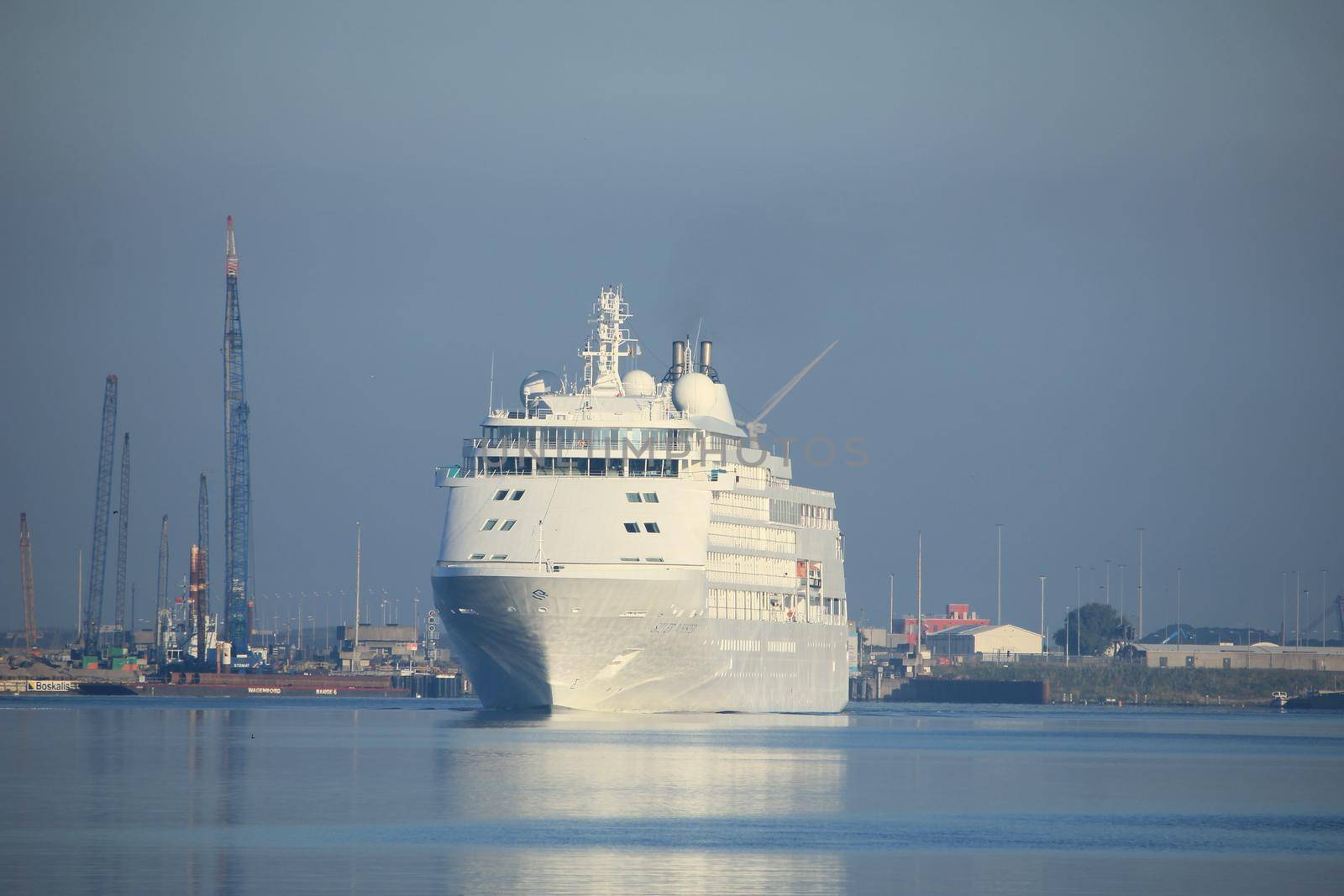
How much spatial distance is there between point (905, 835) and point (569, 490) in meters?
41.4

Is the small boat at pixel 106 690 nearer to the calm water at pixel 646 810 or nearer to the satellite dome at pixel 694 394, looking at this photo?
the calm water at pixel 646 810

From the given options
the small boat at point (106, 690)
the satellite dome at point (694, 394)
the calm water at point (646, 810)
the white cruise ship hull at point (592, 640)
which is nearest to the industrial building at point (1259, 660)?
the small boat at point (106, 690)

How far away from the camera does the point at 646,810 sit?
48031 mm

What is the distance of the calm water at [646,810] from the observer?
36906 millimetres

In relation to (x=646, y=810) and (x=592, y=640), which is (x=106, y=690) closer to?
(x=592, y=640)

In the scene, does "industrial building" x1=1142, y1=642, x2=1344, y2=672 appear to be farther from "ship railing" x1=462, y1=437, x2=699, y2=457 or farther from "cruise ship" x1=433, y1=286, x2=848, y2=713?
"ship railing" x1=462, y1=437, x2=699, y2=457

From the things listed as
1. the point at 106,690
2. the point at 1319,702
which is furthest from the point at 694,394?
the point at 1319,702

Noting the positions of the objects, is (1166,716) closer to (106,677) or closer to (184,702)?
(184,702)

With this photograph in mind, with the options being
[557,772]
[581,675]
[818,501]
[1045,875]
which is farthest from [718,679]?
[1045,875]

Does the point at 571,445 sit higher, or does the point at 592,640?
the point at 571,445

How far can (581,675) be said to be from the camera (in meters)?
83.4

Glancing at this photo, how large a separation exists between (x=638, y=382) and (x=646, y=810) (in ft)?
169

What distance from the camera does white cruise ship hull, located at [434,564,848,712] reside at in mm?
81312

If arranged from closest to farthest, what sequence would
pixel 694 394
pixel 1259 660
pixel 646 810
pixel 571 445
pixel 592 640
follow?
pixel 646 810
pixel 592 640
pixel 571 445
pixel 694 394
pixel 1259 660
